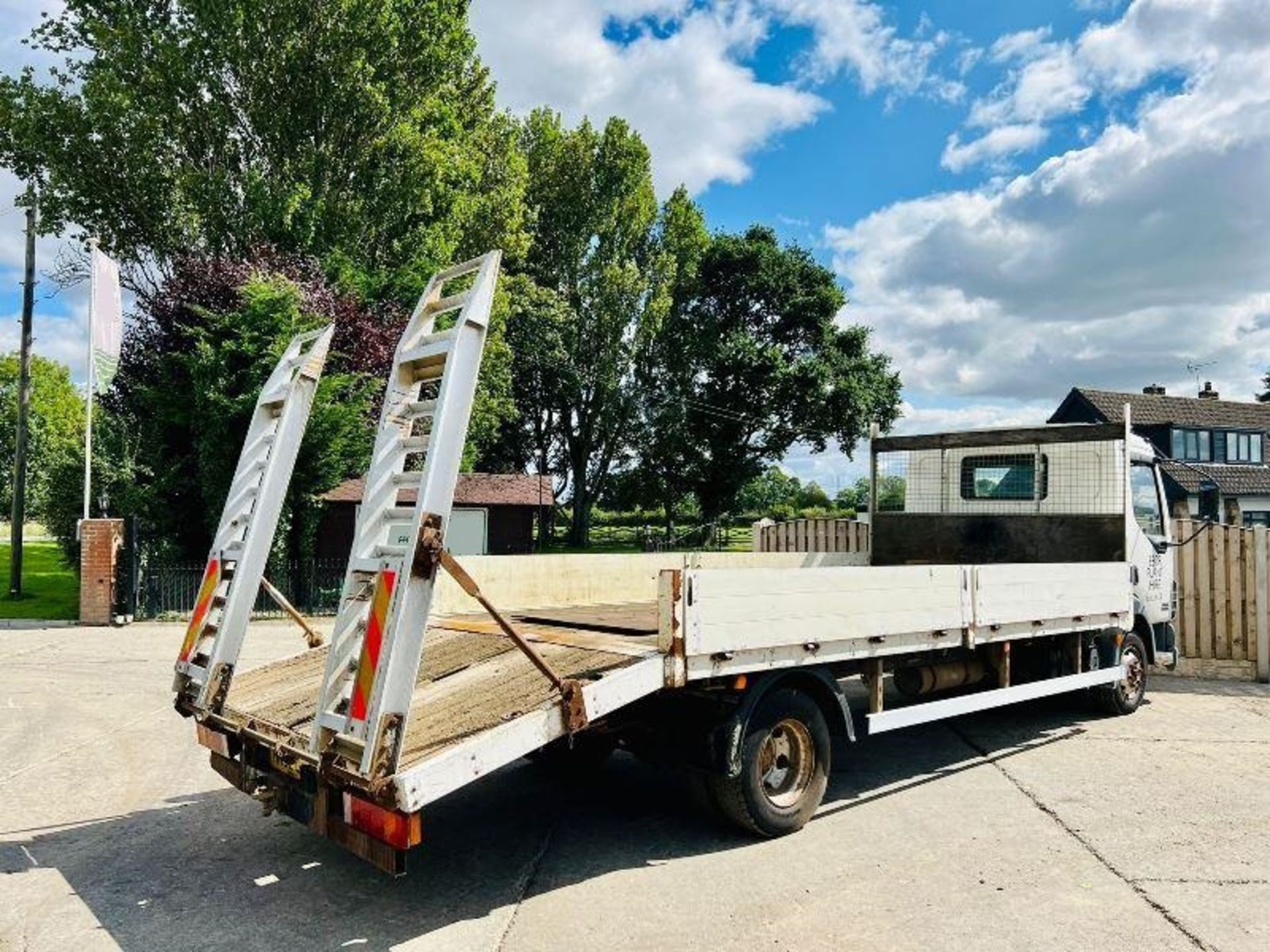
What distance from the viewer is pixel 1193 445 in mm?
39438

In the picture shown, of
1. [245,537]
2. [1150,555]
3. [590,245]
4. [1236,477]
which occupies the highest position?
[590,245]

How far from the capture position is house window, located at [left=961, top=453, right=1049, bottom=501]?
28.1ft

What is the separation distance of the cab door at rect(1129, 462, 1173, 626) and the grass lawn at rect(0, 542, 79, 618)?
664 inches

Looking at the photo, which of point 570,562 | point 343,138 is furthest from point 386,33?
point 570,562

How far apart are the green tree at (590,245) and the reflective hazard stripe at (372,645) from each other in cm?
3045

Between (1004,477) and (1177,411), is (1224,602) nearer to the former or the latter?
(1004,477)

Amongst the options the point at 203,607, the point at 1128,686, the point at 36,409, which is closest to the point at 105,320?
the point at 203,607

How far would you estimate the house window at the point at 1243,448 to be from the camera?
40.2 metres

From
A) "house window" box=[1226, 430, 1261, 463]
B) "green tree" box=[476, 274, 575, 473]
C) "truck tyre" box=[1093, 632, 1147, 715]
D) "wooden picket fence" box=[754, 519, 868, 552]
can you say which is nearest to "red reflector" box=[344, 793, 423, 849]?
"truck tyre" box=[1093, 632, 1147, 715]

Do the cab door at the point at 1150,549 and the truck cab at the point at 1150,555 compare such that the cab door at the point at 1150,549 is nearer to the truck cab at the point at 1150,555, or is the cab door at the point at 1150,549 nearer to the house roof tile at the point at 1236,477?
the truck cab at the point at 1150,555

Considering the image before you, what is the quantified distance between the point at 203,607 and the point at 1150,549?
8270mm

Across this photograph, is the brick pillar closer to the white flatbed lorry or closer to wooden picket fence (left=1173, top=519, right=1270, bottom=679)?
the white flatbed lorry

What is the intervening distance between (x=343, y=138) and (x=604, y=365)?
1524 cm

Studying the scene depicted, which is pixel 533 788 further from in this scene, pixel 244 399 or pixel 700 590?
pixel 244 399
